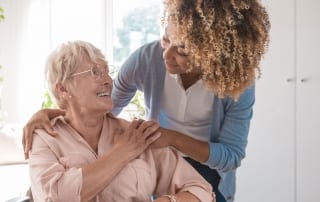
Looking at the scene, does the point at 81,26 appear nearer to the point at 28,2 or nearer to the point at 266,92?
the point at 28,2

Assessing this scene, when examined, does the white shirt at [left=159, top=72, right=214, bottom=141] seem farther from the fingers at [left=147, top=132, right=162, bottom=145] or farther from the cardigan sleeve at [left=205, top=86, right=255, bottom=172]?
the fingers at [left=147, top=132, right=162, bottom=145]

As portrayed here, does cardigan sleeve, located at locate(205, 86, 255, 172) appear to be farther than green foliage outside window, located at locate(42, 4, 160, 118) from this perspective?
No

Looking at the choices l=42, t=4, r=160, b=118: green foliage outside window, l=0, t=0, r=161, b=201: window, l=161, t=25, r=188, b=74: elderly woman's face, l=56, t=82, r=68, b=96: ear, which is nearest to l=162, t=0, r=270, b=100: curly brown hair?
l=161, t=25, r=188, b=74: elderly woman's face

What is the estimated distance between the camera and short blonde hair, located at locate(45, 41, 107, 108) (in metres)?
1.36

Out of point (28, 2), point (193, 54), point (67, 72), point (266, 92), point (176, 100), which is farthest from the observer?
point (28, 2)

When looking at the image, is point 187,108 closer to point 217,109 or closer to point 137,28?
point 217,109

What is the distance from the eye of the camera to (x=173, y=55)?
1.28 meters

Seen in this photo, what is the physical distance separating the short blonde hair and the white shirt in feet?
0.98

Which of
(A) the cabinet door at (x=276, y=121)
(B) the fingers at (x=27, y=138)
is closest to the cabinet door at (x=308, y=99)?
(A) the cabinet door at (x=276, y=121)

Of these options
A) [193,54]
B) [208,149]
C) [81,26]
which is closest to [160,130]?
[208,149]

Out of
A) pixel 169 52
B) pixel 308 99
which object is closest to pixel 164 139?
pixel 169 52

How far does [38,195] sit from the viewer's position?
4.13 ft

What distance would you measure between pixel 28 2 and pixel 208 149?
289 cm

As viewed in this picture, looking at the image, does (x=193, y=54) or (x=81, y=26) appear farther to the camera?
(x=81, y=26)
